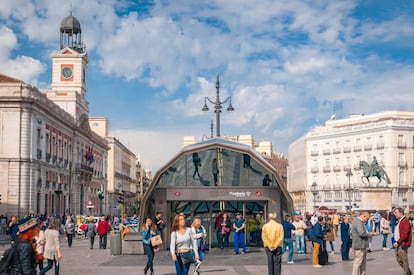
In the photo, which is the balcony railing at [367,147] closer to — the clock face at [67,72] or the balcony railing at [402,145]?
the balcony railing at [402,145]

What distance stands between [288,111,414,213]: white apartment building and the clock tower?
116 feet

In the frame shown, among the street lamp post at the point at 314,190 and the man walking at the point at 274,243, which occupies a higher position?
the street lamp post at the point at 314,190

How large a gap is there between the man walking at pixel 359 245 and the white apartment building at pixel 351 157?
2602 inches

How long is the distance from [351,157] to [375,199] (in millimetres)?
44182

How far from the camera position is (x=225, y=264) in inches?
805

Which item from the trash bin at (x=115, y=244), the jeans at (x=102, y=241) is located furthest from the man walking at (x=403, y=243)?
the jeans at (x=102, y=241)

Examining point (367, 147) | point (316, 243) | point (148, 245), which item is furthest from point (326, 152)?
point (148, 245)

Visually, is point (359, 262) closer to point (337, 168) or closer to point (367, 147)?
point (367, 147)

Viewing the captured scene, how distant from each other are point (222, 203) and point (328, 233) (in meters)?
5.11

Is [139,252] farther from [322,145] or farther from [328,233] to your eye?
[322,145]

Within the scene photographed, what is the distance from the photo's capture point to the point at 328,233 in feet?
80.6

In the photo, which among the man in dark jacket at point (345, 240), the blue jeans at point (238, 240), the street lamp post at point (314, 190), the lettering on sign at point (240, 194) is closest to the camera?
the man in dark jacket at point (345, 240)

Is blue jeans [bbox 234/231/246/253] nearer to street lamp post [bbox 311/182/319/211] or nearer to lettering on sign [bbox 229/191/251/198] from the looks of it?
lettering on sign [bbox 229/191/251/198]

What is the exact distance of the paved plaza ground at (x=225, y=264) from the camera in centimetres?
1856
